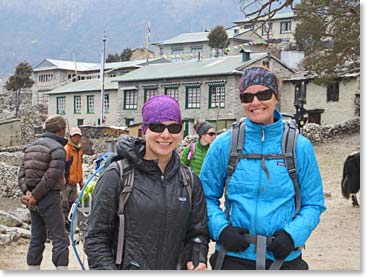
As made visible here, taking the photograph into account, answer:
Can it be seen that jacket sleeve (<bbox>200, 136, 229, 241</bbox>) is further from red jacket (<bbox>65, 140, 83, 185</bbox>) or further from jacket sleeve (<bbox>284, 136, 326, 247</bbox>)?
red jacket (<bbox>65, 140, 83, 185</bbox>)

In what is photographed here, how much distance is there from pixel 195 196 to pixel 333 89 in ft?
28.5

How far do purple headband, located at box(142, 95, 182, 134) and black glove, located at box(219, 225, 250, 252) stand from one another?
0.39 meters

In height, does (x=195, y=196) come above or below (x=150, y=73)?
below

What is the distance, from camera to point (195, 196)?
169 centimetres

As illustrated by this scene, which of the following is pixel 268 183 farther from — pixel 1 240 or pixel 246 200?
pixel 1 240

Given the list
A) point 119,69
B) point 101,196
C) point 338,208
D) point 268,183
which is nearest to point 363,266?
point 268,183

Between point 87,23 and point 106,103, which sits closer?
point 87,23

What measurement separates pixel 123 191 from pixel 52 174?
1652mm

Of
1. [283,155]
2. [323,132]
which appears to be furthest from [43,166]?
[323,132]

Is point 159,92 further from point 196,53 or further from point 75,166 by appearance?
point 75,166

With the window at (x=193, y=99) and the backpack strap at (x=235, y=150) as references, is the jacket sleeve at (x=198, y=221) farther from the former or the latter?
the window at (x=193, y=99)

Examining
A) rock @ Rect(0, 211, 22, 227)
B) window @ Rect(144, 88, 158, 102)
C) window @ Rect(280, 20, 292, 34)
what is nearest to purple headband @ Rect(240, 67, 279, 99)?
window @ Rect(144, 88, 158, 102)

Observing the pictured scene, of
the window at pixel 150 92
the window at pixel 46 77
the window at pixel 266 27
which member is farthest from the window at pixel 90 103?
the window at pixel 266 27

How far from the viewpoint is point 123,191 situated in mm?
1593
